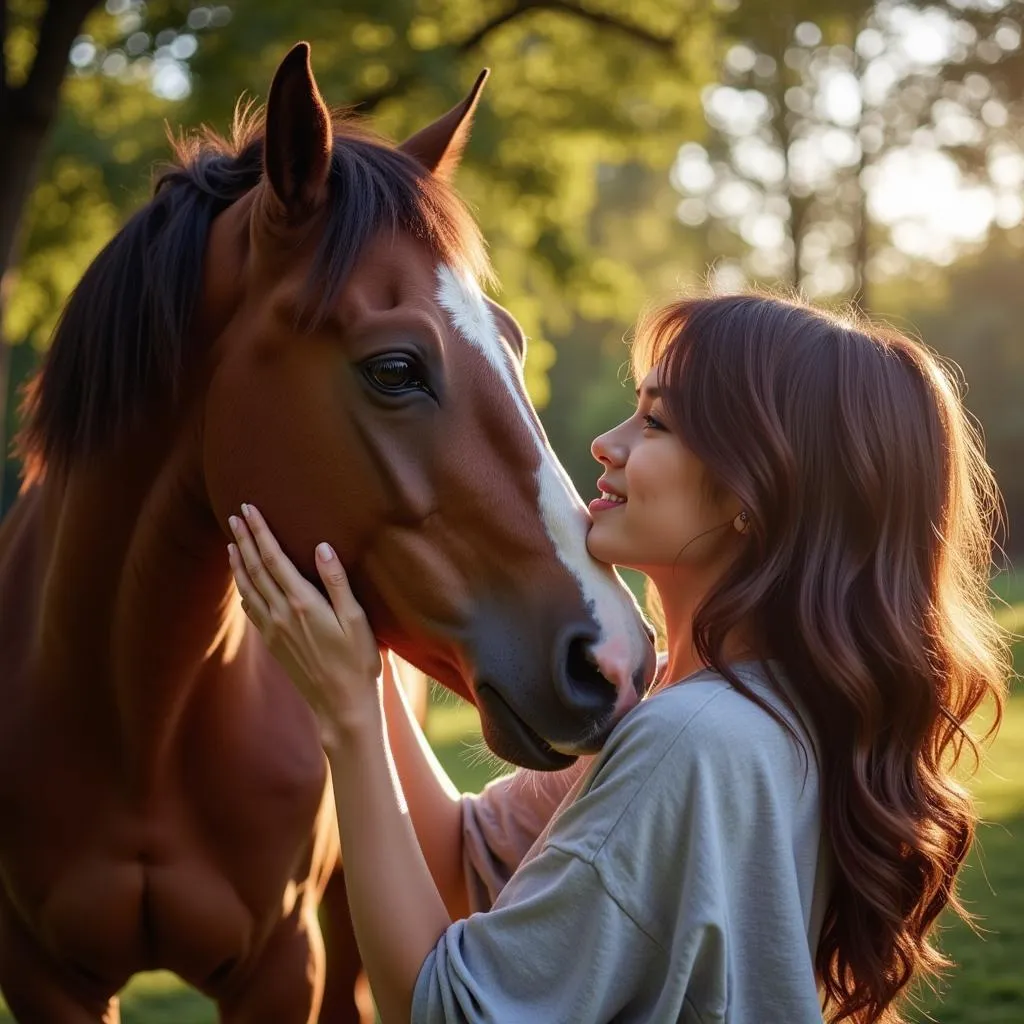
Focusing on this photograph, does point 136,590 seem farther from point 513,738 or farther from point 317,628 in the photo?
point 513,738

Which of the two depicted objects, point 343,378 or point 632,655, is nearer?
point 632,655

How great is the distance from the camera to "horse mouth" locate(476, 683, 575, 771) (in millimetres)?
1844

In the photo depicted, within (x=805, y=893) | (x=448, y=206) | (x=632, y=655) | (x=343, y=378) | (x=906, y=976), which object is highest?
(x=448, y=206)

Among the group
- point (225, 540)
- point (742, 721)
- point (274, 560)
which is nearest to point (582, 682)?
point (742, 721)

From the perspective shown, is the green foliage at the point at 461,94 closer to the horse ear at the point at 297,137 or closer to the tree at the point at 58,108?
the tree at the point at 58,108

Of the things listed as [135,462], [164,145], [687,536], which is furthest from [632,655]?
[164,145]

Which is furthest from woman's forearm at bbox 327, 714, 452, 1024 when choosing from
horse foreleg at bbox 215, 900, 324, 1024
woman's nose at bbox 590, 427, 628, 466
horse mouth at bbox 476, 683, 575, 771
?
horse foreleg at bbox 215, 900, 324, 1024

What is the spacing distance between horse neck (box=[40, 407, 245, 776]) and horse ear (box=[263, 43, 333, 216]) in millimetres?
455

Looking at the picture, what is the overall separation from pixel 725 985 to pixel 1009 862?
495 centimetres

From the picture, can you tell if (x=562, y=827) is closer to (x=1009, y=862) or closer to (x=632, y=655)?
(x=632, y=655)

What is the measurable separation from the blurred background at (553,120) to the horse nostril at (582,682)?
Result: 1.98 feet

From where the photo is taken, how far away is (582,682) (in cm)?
182

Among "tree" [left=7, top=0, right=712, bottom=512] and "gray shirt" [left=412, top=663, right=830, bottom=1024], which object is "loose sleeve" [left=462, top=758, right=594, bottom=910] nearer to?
"gray shirt" [left=412, top=663, right=830, bottom=1024]

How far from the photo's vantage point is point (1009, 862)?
5941 mm
